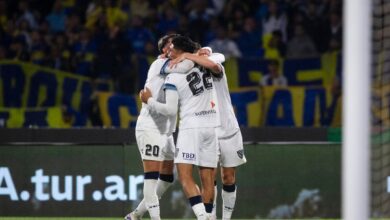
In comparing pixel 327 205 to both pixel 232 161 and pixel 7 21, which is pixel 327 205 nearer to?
pixel 232 161

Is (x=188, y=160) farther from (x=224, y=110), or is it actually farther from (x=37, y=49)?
(x=37, y=49)

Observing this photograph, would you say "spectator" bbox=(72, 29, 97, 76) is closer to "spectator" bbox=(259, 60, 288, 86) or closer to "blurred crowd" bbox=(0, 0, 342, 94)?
"blurred crowd" bbox=(0, 0, 342, 94)

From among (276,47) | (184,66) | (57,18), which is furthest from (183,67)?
(57,18)

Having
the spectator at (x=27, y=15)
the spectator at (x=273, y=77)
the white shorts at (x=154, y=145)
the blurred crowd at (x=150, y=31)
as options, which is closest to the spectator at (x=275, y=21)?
the blurred crowd at (x=150, y=31)

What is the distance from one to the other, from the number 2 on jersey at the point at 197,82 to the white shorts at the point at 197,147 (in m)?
0.36

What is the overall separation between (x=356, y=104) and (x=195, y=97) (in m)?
3.84

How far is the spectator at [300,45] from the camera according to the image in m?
17.2

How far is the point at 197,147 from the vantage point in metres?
10.8

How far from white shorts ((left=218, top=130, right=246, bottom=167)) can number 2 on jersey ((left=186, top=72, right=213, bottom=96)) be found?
607 mm

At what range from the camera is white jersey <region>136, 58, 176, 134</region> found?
36.8 ft

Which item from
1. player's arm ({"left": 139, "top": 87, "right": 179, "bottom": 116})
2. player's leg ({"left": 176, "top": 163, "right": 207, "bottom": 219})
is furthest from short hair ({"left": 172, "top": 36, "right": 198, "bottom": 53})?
player's leg ({"left": 176, "top": 163, "right": 207, "bottom": 219})

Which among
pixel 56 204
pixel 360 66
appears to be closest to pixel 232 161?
pixel 56 204

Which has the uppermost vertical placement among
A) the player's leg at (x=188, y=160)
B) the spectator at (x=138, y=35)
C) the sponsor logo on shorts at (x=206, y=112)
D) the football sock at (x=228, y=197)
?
the spectator at (x=138, y=35)

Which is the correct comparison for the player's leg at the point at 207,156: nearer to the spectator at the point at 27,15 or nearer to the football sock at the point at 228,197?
the football sock at the point at 228,197
